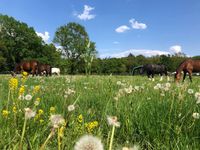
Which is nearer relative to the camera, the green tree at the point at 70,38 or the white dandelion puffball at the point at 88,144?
the white dandelion puffball at the point at 88,144

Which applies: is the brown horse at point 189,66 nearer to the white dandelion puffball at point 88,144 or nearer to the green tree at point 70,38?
the white dandelion puffball at point 88,144

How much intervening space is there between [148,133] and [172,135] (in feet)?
1.03

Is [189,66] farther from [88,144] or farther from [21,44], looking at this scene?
[21,44]

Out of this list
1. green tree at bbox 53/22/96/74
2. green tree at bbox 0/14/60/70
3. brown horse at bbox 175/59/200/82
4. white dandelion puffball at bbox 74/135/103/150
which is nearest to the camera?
white dandelion puffball at bbox 74/135/103/150

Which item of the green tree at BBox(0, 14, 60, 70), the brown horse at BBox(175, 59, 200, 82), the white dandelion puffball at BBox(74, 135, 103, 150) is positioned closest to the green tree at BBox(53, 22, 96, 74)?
the green tree at BBox(0, 14, 60, 70)

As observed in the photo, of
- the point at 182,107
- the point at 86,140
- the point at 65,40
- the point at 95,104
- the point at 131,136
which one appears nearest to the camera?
the point at 86,140

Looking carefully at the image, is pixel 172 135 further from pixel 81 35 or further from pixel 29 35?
pixel 81 35

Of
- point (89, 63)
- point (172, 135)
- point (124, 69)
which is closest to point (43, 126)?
point (89, 63)

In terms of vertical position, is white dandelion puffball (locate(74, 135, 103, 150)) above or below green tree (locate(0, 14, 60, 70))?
below

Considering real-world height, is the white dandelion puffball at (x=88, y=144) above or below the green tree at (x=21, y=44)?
below

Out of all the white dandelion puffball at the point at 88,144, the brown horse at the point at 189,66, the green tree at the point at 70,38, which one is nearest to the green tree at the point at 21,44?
the green tree at the point at 70,38

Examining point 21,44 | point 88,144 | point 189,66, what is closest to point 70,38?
point 21,44

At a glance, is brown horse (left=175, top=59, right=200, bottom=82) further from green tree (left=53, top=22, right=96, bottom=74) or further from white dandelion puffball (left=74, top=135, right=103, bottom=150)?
green tree (left=53, top=22, right=96, bottom=74)

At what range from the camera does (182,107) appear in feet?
13.9
